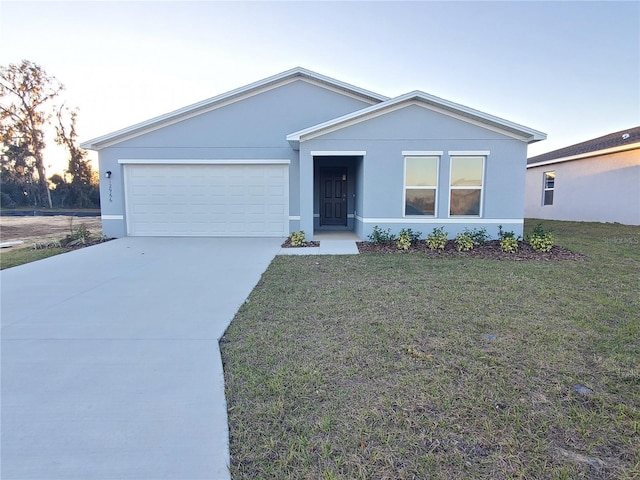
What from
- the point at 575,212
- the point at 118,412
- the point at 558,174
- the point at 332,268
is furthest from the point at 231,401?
the point at 558,174

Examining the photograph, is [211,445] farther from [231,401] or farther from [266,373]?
[266,373]

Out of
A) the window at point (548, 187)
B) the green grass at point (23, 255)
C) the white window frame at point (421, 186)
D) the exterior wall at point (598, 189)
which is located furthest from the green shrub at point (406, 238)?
the window at point (548, 187)

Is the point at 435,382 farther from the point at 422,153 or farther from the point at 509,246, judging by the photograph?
the point at 422,153

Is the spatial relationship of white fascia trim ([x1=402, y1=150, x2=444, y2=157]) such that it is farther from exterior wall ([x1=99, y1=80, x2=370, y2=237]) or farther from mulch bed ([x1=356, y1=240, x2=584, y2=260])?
exterior wall ([x1=99, y1=80, x2=370, y2=237])

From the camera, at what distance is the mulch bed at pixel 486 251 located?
8.20 meters

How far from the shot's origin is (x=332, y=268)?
23.1 feet

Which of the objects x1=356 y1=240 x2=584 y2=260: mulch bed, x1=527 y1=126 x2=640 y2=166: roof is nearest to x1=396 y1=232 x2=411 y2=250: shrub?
x1=356 y1=240 x2=584 y2=260: mulch bed

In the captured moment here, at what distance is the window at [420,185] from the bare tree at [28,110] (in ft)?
115

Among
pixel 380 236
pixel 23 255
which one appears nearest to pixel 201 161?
pixel 23 255

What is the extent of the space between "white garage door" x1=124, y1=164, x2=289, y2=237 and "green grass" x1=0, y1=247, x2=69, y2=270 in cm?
269

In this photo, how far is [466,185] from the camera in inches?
390

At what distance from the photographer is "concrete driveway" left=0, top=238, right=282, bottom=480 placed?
2088 mm

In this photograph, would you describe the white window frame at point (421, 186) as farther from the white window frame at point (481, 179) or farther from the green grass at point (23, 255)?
the green grass at point (23, 255)

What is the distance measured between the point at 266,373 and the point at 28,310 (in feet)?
12.5
